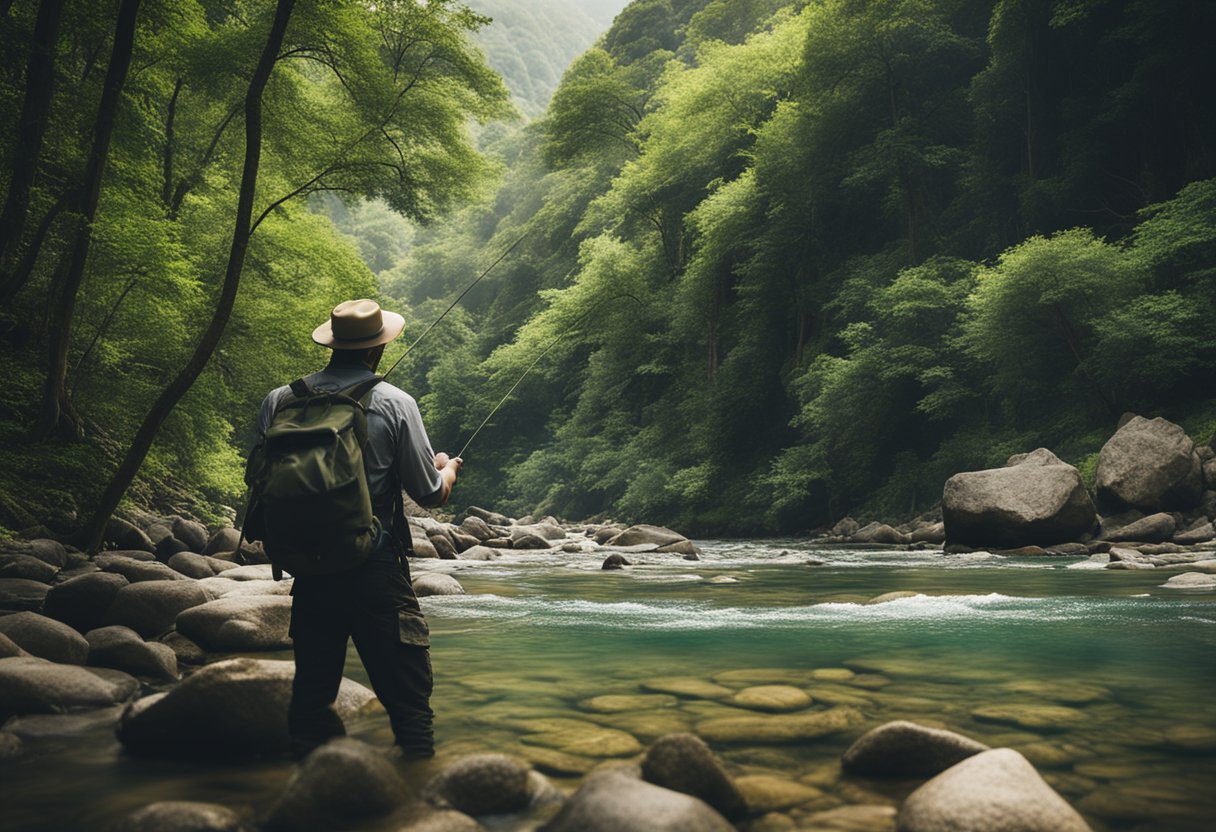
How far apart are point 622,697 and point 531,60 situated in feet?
551

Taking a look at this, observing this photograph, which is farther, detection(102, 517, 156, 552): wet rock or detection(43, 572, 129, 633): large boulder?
detection(102, 517, 156, 552): wet rock

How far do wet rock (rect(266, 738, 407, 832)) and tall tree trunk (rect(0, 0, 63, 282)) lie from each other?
24.7 feet

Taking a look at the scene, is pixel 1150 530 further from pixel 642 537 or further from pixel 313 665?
pixel 313 665

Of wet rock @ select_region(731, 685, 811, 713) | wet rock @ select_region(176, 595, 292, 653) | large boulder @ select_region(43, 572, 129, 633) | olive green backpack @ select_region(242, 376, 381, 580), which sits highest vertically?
olive green backpack @ select_region(242, 376, 381, 580)

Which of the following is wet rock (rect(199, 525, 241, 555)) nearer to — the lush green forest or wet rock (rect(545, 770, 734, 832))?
the lush green forest

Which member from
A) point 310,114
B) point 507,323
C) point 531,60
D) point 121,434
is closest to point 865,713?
point 121,434

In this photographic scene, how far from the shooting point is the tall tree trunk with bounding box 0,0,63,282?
803cm

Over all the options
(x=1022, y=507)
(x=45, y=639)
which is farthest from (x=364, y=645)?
(x=1022, y=507)

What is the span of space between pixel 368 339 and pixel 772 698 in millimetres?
2374

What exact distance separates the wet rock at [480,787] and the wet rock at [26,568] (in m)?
5.90

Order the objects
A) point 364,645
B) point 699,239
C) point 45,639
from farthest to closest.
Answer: point 699,239 < point 45,639 < point 364,645

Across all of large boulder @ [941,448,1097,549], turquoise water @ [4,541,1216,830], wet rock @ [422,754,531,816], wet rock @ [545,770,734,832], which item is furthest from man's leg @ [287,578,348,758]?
large boulder @ [941,448,1097,549]

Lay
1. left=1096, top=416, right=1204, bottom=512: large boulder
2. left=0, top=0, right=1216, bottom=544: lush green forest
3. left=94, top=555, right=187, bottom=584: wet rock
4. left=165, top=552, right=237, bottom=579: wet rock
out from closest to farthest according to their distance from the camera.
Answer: left=94, top=555, right=187, bottom=584: wet rock, left=165, top=552, right=237, bottom=579: wet rock, left=0, top=0, right=1216, bottom=544: lush green forest, left=1096, top=416, right=1204, bottom=512: large boulder

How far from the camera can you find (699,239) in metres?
29.8
